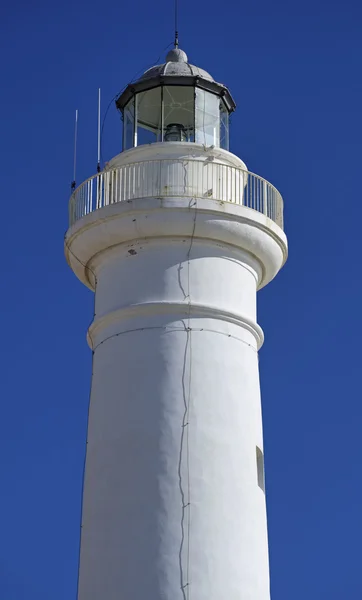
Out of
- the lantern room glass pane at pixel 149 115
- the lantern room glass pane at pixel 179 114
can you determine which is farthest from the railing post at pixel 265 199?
the lantern room glass pane at pixel 149 115

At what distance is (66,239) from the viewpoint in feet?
60.6

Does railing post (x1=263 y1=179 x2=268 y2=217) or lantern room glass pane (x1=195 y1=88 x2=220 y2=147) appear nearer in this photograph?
railing post (x1=263 y1=179 x2=268 y2=217)

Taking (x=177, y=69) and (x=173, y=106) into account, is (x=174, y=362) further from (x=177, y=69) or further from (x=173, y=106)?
(x=177, y=69)

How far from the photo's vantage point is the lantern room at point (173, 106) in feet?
63.4

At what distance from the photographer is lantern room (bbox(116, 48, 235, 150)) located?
63.4 ft

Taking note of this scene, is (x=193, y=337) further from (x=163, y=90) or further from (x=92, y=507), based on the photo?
(x=163, y=90)

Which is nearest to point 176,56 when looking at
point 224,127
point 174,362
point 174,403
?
point 224,127

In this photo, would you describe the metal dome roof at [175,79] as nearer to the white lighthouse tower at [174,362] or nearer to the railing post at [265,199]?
the white lighthouse tower at [174,362]

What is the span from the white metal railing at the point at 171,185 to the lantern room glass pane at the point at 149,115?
3.55 feet

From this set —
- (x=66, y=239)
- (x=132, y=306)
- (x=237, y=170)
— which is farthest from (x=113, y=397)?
(x=237, y=170)

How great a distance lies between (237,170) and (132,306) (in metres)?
2.47

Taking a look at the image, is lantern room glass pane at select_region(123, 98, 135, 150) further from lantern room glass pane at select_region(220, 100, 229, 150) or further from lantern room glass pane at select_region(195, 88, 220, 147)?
lantern room glass pane at select_region(220, 100, 229, 150)

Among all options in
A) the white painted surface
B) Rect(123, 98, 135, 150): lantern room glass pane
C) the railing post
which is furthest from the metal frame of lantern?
the white painted surface

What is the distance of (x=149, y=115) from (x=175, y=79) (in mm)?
656
